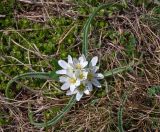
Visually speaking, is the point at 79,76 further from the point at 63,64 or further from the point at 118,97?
the point at 118,97

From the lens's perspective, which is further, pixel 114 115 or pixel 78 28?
pixel 78 28

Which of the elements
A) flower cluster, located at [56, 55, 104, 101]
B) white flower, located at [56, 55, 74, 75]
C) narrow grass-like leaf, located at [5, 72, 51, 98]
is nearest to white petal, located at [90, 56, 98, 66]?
flower cluster, located at [56, 55, 104, 101]

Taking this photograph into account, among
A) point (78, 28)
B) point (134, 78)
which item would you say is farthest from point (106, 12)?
point (134, 78)

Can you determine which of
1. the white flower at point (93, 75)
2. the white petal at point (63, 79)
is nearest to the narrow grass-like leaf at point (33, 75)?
the white petal at point (63, 79)

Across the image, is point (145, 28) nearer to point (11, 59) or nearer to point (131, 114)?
point (131, 114)

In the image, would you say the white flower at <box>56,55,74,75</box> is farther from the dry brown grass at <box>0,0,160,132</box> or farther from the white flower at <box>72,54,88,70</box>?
the dry brown grass at <box>0,0,160,132</box>

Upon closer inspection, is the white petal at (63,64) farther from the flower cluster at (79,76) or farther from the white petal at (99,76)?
the white petal at (99,76)
